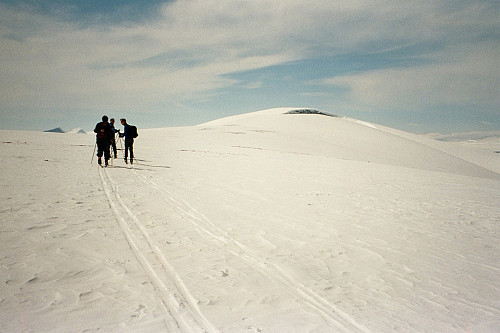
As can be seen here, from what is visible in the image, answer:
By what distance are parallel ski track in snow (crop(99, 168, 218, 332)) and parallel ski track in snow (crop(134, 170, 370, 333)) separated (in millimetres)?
1181

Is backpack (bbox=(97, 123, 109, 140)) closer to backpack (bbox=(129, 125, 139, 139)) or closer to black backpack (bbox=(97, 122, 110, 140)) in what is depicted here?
black backpack (bbox=(97, 122, 110, 140))

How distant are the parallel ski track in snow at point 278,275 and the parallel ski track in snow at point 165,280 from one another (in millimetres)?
1181

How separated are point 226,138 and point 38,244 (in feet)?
110

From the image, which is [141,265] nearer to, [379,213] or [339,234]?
[339,234]

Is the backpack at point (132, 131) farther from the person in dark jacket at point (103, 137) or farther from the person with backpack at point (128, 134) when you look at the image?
the person in dark jacket at point (103, 137)

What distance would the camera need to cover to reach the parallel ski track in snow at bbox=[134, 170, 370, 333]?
11.3 ft

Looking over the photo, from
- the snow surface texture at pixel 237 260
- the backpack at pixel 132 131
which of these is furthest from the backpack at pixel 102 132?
the snow surface texture at pixel 237 260

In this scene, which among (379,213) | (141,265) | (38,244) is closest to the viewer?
(141,265)

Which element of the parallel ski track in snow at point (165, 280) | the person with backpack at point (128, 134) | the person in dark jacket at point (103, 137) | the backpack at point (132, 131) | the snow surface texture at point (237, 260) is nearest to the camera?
the parallel ski track in snow at point (165, 280)

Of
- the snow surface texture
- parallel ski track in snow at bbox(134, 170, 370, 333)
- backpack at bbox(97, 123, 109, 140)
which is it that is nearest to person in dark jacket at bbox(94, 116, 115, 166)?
backpack at bbox(97, 123, 109, 140)

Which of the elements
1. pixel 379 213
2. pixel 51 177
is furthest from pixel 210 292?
pixel 51 177

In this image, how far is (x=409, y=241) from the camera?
617 centimetres

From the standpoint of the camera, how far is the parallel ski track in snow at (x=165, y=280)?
3.23 metres

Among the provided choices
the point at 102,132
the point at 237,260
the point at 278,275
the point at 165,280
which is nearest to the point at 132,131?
the point at 102,132
